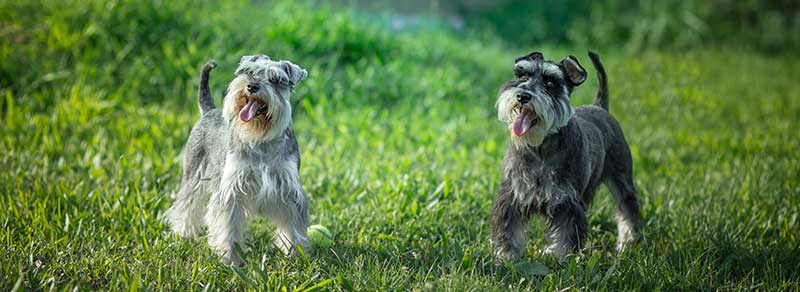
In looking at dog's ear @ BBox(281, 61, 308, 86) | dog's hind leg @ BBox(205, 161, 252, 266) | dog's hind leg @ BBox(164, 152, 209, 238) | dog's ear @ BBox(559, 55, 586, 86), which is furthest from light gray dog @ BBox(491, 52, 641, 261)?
dog's hind leg @ BBox(164, 152, 209, 238)

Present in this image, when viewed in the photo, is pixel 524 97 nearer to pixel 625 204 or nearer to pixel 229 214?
pixel 625 204

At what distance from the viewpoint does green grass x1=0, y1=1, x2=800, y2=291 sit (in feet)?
14.8

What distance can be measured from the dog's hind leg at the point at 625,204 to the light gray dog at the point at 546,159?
9.3 inches

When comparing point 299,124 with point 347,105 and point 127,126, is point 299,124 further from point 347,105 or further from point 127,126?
point 127,126

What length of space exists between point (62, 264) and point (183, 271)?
620mm

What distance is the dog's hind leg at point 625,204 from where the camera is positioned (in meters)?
5.44

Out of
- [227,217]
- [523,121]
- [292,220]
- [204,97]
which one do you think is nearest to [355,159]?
[204,97]

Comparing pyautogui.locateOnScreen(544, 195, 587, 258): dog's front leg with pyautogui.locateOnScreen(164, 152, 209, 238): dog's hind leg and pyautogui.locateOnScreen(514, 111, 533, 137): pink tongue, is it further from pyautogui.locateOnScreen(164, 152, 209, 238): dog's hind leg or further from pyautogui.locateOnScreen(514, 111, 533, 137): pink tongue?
pyautogui.locateOnScreen(164, 152, 209, 238): dog's hind leg

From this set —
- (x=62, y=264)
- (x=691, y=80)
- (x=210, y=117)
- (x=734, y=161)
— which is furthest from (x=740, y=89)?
(x=62, y=264)

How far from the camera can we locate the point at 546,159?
4.71m

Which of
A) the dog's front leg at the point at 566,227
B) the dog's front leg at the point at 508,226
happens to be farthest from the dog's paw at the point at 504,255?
the dog's front leg at the point at 566,227

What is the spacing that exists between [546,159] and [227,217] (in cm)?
179

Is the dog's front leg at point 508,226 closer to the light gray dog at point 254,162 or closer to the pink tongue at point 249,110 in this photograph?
the light gray dog at point 254,162

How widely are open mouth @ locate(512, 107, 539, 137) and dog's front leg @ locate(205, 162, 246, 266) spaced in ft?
4.93
